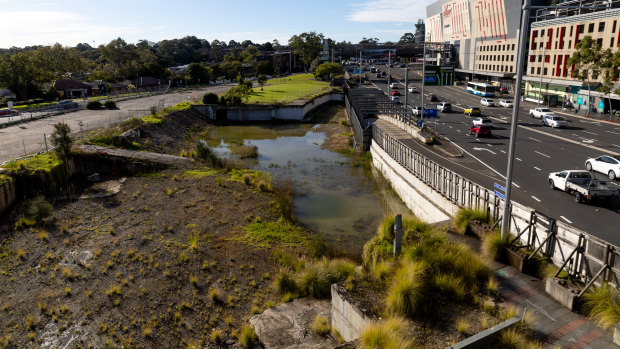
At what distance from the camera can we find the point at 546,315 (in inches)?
420

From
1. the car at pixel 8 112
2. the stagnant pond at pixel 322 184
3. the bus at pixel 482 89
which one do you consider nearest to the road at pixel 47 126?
the car at pixel 8 112

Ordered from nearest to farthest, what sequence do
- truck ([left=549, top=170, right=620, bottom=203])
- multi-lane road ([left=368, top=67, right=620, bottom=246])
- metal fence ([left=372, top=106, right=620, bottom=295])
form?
1. metal fence ([left=372, top=106, right=620, bottom=295])
2. multi-lane road ([left=368, top=67, right=620, bottom=246])
3. truck ([left=549, top=170, right=620, bottom=203])

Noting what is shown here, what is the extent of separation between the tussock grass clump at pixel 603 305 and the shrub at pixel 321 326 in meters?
7.19

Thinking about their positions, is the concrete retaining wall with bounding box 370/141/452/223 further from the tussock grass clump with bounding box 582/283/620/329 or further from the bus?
the bus

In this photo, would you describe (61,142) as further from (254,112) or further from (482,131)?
(254,112)

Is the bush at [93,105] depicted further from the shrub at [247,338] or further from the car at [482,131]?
the shrub at [247,338]

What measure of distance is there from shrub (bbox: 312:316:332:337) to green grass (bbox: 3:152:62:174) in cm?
2413

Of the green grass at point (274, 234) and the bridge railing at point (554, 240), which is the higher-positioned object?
the bridge railing at point (554, 240)

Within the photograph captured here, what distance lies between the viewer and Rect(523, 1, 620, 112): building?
178ft

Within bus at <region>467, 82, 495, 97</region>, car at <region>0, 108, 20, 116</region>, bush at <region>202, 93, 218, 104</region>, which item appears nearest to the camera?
car at <region>0, 108, 20, 116</region>

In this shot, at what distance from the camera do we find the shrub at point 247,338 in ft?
44.3

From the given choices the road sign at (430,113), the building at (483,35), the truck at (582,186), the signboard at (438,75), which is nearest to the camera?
the truck at (582,186)

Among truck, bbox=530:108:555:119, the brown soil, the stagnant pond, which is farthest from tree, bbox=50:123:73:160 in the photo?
truck, bbox=530:108:555:119

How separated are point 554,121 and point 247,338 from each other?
4529cm
